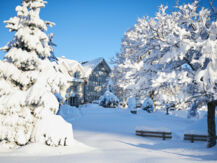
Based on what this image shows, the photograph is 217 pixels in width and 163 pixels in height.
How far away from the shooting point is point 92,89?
135 ft

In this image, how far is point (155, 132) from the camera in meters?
13.9

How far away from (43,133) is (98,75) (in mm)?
34104

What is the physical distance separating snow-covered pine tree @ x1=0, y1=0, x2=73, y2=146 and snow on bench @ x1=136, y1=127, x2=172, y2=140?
22.6 ft

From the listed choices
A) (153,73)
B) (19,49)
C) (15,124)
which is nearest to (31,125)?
(15,124)

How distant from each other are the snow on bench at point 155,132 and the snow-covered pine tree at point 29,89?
6.88 metres

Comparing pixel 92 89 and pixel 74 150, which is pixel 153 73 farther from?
pixel 92 89

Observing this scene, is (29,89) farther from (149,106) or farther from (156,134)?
(149,106)

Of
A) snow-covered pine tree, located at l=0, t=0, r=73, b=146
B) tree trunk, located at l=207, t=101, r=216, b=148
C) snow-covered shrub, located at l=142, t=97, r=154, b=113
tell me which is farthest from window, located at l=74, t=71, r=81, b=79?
tree trunk, located at l=207, t=101, r=216, b=148

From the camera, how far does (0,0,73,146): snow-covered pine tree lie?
28.8ft

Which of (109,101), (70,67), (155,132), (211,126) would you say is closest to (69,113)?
(109,101)

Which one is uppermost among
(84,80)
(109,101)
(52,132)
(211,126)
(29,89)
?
(84,80)

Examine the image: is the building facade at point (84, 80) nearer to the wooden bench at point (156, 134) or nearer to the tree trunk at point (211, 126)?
the wooden bench at point (156, 134)

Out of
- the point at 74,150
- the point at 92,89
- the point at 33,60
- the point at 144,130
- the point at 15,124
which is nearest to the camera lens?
the point at 74,150

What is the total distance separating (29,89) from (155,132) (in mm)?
9881
